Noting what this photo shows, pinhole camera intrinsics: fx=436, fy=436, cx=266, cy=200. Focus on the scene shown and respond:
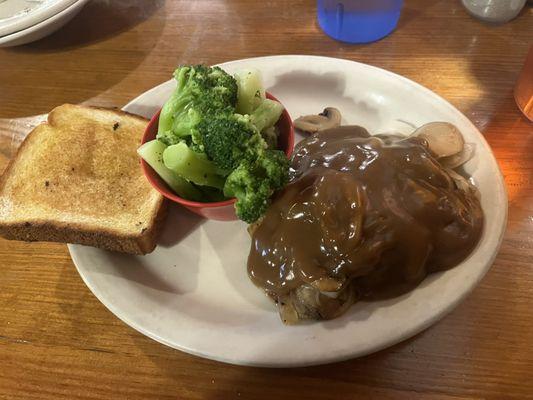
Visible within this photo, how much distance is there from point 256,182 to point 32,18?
1.51 m

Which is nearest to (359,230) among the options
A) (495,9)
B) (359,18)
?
(359,18)

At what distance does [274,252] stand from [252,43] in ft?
4.48

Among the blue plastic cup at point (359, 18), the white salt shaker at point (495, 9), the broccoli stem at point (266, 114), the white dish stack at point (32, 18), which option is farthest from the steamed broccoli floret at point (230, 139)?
the white salt shaker at point (495, 9)

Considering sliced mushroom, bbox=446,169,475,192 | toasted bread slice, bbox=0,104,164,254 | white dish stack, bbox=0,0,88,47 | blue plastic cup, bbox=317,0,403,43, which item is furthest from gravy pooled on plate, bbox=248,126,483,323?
white dish stack, bbox=0,0,88,47

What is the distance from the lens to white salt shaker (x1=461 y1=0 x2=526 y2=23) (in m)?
2.07

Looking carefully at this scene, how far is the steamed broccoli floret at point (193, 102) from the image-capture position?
1.31 metres

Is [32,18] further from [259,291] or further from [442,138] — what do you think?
[442,138]

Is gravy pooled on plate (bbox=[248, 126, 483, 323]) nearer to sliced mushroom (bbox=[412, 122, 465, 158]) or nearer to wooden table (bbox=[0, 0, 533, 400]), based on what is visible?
sliced mushroom (bbox=[412, 122, 465, 158])

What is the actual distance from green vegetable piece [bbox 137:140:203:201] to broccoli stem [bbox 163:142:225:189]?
1.6 inches

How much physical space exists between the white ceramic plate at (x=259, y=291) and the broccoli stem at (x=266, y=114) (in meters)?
0.37

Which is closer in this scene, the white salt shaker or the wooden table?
the wooden table

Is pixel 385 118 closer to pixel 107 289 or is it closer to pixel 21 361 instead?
pixel 107 289

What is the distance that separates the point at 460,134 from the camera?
148 cm

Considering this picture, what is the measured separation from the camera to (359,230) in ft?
3.87
